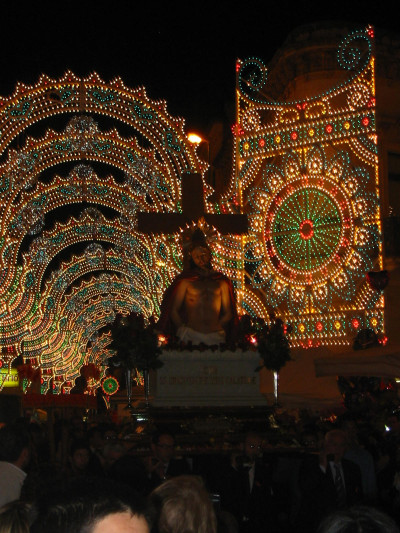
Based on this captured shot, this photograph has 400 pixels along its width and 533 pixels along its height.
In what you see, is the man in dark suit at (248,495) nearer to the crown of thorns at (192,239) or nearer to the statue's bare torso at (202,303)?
the statue's bare torso at (202,303)

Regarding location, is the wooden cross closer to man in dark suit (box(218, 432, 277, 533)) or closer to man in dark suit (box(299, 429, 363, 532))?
man in dark suit (box(218, 432, 277, 533))

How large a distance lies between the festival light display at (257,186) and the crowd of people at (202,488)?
10.6 metres

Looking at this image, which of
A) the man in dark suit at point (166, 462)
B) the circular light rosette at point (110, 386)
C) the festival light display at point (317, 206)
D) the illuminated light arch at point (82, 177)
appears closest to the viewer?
the man in dark suit at point (166, 462)

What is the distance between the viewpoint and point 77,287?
149ft

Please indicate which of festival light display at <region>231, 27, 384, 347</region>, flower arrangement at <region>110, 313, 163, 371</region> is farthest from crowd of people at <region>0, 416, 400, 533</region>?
festival light display at <region>231, 27, 384, 347</region>

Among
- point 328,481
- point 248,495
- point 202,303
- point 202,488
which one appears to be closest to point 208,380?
point 202,303

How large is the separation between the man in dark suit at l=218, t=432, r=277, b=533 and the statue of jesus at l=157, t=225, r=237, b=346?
24.5 ft

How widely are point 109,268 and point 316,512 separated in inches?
1245

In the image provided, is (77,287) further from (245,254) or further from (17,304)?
(245,254)

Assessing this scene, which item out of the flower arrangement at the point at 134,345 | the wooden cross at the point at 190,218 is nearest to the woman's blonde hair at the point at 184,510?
the flower arrangement at the point at 134,345

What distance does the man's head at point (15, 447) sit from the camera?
8062mm

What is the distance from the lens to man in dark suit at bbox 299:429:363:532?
871cm

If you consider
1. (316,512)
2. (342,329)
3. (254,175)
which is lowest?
(316,512)

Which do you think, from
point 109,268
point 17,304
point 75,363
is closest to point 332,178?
point 17,304
